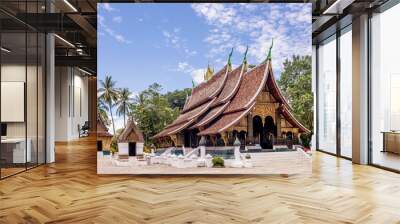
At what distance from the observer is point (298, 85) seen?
252 inches

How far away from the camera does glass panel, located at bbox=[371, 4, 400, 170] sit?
711cm

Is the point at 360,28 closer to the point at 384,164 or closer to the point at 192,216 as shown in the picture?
the point at 384,164

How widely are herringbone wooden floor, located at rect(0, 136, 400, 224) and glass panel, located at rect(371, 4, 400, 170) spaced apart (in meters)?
0.61

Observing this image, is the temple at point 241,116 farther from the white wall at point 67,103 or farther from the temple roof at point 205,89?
the white wall at point 67,103

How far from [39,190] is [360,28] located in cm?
682

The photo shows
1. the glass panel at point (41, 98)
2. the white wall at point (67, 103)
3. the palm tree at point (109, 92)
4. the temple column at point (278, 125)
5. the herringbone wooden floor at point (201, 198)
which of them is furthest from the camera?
the white wall at point (67, 103)

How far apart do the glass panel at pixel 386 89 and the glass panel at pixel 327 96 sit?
2.07 metres

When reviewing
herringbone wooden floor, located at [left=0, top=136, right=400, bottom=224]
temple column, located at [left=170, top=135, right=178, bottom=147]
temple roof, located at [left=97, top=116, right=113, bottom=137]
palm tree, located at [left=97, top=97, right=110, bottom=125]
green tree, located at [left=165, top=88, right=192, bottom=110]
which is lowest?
herringbone wooden floor, located at [left=0, top=136, right=400, bottom=224]

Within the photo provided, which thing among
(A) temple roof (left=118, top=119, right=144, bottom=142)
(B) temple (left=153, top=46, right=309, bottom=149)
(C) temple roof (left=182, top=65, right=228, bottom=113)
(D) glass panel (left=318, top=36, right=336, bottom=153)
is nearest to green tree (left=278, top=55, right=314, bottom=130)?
(B) temple (left=153, top=46, right=309, bottom=149)

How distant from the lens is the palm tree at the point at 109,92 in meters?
6.32

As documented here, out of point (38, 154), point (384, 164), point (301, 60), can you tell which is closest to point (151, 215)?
point (301, 60)

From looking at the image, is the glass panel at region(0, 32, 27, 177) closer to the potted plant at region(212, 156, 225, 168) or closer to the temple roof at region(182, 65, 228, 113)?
the temple roof at region(182, 65, 228, 113)

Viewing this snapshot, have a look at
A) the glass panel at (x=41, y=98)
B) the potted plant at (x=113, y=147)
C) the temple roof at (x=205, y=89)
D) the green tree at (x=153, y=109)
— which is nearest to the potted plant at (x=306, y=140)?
the temple roof at (x=205, y=89)

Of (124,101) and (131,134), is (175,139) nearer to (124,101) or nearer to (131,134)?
(131,134)
